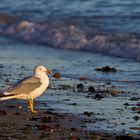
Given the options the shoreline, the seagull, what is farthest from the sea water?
the seagull

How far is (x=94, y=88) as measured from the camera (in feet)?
36.7

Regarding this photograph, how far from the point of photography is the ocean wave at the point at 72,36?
50.8 ft

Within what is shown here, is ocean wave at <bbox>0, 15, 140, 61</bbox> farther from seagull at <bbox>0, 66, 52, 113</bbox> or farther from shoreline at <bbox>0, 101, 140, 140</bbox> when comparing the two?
shoreline at <bbox>0, 101, 140, 140</bbox>

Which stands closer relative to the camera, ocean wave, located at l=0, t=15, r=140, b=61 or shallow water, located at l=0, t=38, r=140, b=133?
shallow water, located at l=0, t=38, r=140, b=133

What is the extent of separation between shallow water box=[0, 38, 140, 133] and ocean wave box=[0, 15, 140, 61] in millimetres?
435

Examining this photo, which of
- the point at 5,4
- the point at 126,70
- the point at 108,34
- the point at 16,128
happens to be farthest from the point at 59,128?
the point at 5,4

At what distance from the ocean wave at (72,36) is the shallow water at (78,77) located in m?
0.44

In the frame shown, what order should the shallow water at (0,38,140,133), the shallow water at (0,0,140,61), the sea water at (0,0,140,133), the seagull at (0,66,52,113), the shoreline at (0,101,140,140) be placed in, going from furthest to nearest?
the shallow water at (0,0,140,61)
the sea water at (0,0,140,133)
the seagull at (0,66,52,113)
the shallow water at (0,38,140,133)
the shoreline at (0,101,140,140)

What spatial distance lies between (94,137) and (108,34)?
31.0ft

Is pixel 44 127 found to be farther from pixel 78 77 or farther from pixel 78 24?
pixel 78 24

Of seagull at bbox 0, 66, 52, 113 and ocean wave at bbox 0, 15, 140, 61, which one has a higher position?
ocean wave at bbox 0, 15, 140, 61

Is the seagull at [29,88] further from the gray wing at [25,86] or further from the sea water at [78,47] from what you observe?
the sea water at [78,47]

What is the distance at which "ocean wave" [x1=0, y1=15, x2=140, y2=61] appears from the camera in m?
15.5

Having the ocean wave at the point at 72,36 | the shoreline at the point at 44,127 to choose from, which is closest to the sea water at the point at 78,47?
the ocean wave at the point at 72,36
